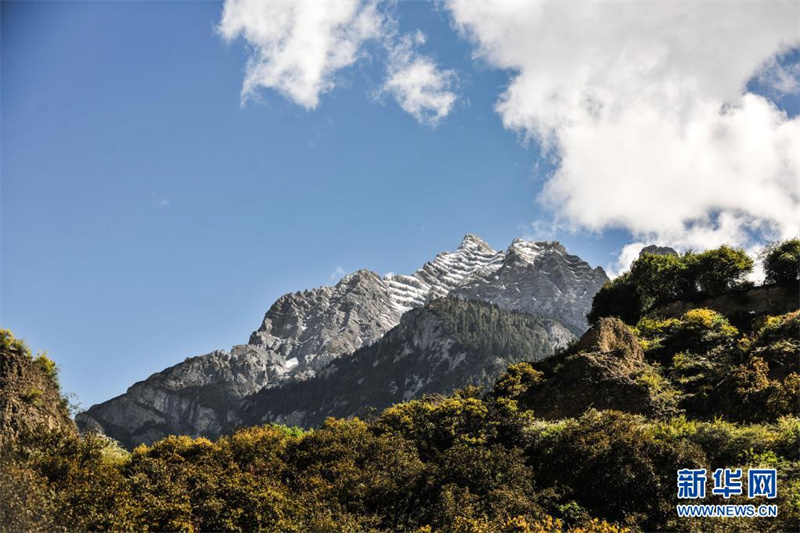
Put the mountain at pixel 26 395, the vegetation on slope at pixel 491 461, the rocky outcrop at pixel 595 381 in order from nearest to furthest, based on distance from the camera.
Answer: the vegetation on slope at pixel 491 461, the mountain at pixel 26 395, the rocky outcrop at pixel 595 381

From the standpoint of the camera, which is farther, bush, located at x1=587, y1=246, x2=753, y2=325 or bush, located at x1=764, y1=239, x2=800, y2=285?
bush, located at x1=587, y1=246, x2=753, y2=325

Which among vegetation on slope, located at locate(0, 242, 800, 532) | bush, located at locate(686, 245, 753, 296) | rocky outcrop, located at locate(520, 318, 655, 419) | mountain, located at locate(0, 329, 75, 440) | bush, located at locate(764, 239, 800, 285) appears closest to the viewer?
vegetation on slope, located at locate(0, 242, 800, 532)

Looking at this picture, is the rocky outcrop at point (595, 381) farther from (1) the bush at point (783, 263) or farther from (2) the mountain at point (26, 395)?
(2) the mountain at point (26, 395)

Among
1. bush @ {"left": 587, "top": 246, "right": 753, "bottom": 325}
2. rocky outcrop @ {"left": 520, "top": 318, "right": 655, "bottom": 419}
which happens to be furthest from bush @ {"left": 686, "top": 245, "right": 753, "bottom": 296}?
rocky outcrop @ {"left": 520, "top": 318, "right": 655, "bottom": 419}

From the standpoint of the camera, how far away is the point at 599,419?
26219mm

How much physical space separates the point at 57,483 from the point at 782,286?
134ft

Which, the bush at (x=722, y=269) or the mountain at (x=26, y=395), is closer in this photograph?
the mountain at (x=26, y=395)

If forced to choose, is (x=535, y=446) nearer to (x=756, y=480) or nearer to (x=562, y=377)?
(x=562, y=377)

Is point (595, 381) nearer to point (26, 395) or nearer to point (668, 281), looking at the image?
point (668, 281)

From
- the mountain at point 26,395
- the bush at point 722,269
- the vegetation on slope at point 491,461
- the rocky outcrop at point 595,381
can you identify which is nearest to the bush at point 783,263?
the bush at point 722,269

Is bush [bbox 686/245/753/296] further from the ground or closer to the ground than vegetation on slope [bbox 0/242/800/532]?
further from the ground

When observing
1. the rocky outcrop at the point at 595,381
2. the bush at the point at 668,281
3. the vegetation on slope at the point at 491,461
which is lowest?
the vegetation on slope at the point at 491,461

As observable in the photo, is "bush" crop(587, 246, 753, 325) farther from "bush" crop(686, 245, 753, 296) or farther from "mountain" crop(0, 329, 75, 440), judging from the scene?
"mountain" crop(0, 329, 75, 440)

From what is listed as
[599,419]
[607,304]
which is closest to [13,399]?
[599,419]
